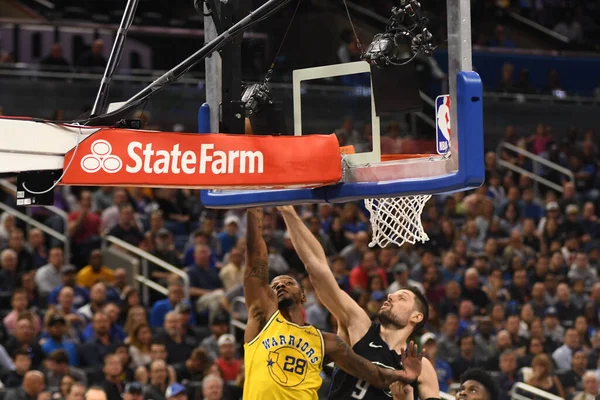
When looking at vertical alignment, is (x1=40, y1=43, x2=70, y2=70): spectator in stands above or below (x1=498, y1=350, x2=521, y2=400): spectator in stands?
above

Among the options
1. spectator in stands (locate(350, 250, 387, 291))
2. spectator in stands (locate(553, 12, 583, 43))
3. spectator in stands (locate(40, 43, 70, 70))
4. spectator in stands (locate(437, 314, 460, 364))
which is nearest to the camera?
spectator in stands (locate(437, 314, 460, 364))

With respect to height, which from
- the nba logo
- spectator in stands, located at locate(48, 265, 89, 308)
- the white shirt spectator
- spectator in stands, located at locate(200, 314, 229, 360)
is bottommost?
the white shirt spectator

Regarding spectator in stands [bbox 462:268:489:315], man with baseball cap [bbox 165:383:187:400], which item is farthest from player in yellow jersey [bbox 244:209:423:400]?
spectator in stands [bbox 462:268:489:315]

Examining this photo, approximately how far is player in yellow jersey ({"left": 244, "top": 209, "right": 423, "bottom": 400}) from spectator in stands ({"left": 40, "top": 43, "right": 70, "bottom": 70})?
10123mm

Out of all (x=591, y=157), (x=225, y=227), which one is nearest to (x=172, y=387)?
(x=225, y=227)

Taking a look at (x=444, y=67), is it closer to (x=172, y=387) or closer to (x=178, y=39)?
(x=172, y=387)

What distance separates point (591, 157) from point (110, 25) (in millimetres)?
7703

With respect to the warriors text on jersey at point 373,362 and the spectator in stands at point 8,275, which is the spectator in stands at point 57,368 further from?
the warriors text on jersey at point 373,362

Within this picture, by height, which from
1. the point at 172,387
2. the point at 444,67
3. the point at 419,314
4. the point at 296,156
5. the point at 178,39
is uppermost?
the point at 178,39

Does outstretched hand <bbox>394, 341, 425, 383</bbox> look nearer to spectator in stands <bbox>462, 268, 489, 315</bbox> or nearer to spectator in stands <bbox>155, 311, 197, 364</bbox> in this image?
spectator in stands <bbox>155, 311, 197, 364</bbox>

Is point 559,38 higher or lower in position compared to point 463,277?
higher

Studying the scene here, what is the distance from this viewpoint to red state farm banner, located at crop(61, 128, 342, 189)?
5.27 m

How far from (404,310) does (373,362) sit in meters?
0.41

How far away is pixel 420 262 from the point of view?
46.2 feet
